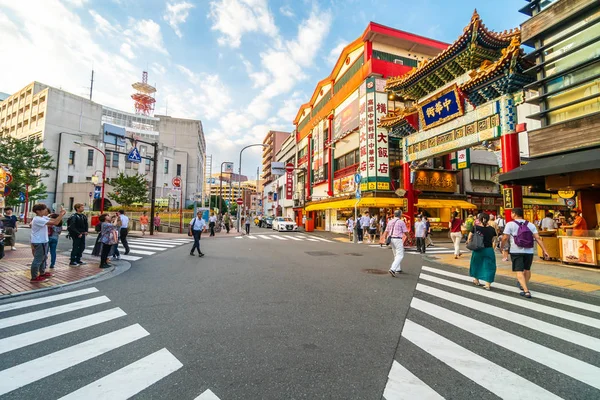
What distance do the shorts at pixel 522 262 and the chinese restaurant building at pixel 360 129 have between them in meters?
13.0

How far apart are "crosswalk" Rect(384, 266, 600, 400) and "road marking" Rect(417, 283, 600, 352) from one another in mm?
13

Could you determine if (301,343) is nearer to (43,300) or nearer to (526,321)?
(526,321)

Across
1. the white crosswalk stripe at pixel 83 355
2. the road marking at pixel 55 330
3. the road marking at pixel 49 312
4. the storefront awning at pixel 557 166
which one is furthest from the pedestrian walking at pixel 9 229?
the storefront awning at pixel 557 166

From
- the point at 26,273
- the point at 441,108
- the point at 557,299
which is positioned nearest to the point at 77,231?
the point at 26,273

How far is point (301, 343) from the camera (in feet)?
11.4

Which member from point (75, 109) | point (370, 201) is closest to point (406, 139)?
point (370, 201)

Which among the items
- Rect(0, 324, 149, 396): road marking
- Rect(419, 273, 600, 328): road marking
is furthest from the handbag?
Rect(0, 324, 149, 396): road marking

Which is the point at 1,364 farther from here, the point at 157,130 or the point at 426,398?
the point at 157,130

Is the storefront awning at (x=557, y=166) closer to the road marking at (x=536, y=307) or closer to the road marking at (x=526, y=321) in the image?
the road marking at (x=536, y=307)

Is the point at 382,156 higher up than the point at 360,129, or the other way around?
the point at 360,129

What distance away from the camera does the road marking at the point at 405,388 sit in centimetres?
245

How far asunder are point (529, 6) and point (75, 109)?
188 ft

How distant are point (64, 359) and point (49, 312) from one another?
2231 millimetres

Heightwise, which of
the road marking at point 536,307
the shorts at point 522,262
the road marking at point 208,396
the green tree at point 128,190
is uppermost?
the green tree at point 128,190
